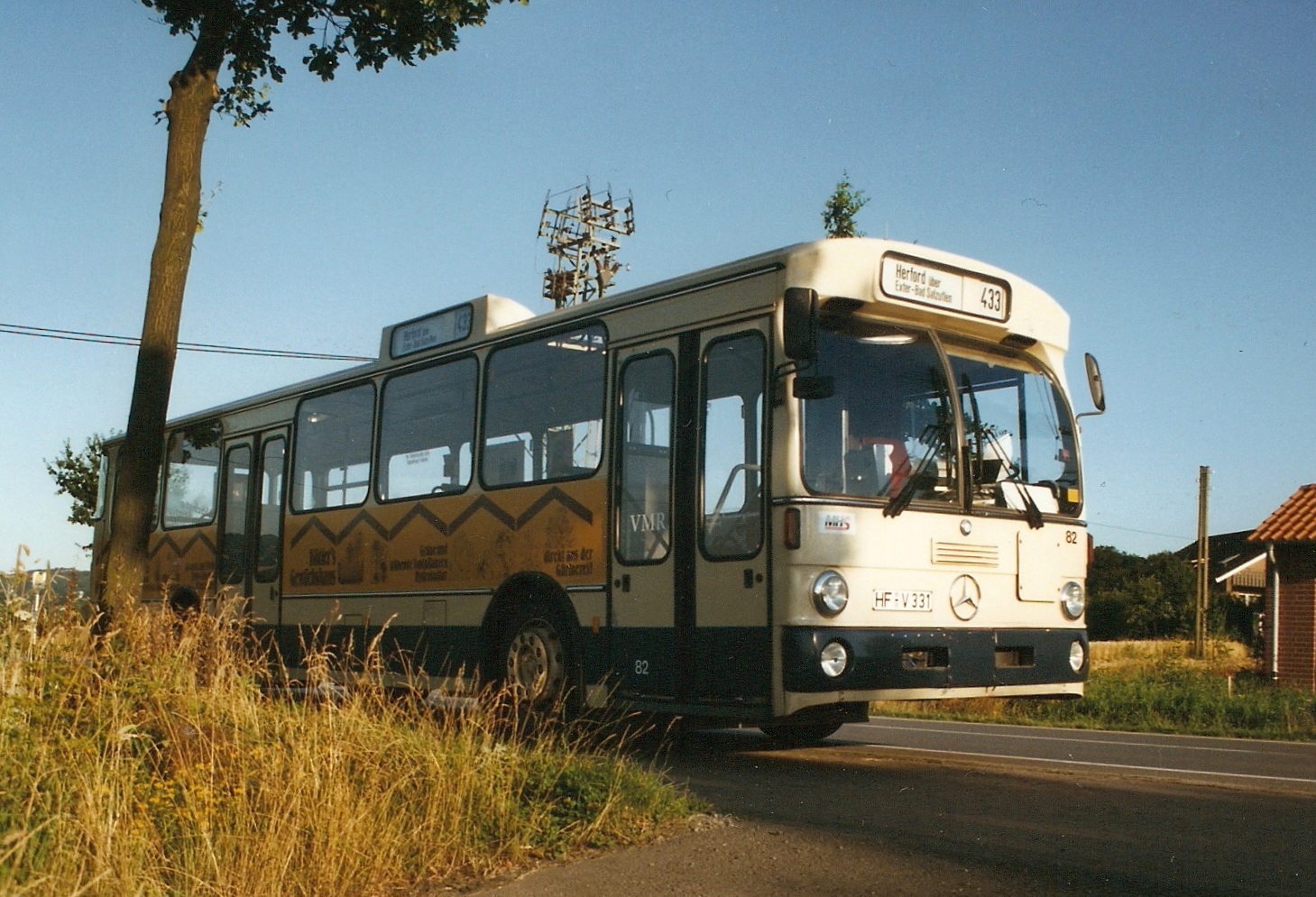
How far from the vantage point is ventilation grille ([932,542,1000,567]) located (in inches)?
357

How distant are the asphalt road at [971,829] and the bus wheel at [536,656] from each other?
3.38 feet

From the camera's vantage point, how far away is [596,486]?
10.1m

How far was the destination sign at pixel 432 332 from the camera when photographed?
482 inches

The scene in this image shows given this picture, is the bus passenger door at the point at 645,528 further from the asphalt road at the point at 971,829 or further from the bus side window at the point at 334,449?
the bus side window at the point at 334,449

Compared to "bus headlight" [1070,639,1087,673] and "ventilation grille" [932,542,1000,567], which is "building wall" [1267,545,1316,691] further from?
"ventilation grille" [932,542,1000,567]

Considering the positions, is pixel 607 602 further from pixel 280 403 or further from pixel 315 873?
pixel 280 403

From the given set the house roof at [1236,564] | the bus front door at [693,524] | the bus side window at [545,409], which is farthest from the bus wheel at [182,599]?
the house roof at [1236,564]

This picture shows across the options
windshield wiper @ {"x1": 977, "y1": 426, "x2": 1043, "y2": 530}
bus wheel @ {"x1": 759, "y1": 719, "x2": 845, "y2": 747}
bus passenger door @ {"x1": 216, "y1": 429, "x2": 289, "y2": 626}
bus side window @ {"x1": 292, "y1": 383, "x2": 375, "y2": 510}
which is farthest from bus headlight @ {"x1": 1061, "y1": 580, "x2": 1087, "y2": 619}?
bus passenger door @ {"x1": 216, "y1": 429, "x2": 289, "y2": 626}

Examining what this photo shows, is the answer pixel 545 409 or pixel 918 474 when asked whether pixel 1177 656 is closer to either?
pixel 545 409

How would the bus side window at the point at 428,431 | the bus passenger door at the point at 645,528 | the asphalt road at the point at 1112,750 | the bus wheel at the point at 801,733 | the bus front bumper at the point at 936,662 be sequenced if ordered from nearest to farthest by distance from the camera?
the bus front bumper at the point at 936,662
the bus passenger door at the point at 645,528
the asphalt road at the point at 1112,750
the bus wheel at the point at 801,733
the bus side window at the point at 428,431

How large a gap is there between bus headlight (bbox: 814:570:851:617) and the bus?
0.02 metres

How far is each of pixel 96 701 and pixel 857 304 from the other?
5.20 m

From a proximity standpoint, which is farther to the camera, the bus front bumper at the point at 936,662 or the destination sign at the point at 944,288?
the destination sign at the point at 944,288

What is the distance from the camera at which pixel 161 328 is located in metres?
11.1
